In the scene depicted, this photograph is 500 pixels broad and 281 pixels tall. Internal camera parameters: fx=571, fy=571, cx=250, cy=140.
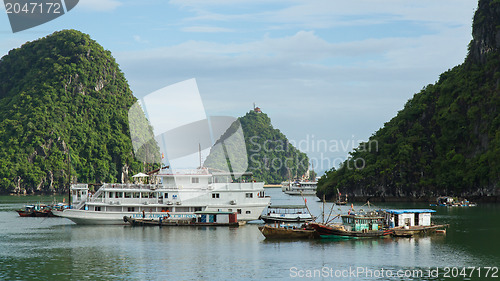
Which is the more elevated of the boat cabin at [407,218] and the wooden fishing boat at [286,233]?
the boat cabin at [407,218]

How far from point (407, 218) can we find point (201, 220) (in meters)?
22.8

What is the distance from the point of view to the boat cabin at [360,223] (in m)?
54.5

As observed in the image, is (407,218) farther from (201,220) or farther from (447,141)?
(447,141)

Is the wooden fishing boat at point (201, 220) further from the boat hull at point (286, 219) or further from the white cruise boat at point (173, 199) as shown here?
the boat hull at point (286, 219)

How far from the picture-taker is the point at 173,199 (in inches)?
2645

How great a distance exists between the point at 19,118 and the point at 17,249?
15723 centimetres

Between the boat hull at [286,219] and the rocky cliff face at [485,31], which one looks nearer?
the boat hull at [286,219]

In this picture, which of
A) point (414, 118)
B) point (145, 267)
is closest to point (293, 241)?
point (145, 267)

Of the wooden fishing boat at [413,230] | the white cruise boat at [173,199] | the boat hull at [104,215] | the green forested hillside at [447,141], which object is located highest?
the green forested hillside at [447,141]

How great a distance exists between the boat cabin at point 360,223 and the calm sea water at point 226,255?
5.66 feet

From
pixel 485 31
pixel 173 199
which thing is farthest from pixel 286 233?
pixel 485 31

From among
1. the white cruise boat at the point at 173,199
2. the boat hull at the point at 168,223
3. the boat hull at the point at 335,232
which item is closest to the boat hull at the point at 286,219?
the white cruise boat at the point at 173,199

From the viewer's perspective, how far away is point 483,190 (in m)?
116

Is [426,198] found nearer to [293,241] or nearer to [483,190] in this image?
[483,190]
